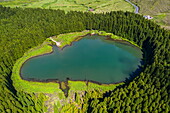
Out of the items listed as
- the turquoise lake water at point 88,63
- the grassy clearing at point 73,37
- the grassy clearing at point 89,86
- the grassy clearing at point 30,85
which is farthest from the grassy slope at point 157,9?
the grassy clearing at point 30,85

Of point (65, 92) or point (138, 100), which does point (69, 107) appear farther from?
point (138, 100)

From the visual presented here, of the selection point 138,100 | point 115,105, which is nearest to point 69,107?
point 115,105

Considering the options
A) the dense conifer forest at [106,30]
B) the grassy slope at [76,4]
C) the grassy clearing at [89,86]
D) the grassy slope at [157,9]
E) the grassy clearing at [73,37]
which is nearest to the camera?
the dense conifer forest at [106,30]

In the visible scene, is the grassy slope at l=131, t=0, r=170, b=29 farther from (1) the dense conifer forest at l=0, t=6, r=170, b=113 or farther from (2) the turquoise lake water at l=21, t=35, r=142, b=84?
(2) the turquoise lake water at l=21, t=35, r=142, b=84

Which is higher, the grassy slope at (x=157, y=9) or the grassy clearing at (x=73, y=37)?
the grassy slope at (x=157, y=9)

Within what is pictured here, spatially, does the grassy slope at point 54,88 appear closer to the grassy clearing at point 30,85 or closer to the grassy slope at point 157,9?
the grassy clearing at point 30,85
